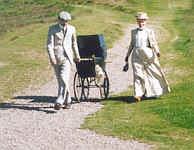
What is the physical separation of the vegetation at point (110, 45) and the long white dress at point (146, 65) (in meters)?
0.28

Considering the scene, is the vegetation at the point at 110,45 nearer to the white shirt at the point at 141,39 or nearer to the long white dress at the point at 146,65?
the long white dress at the point at 146,65

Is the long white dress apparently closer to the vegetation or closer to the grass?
the vegetation

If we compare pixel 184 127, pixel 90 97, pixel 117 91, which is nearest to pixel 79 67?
pixel 90 97

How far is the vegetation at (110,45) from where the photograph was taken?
980cm

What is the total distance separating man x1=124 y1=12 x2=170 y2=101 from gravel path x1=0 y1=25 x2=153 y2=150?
1099 millimetres

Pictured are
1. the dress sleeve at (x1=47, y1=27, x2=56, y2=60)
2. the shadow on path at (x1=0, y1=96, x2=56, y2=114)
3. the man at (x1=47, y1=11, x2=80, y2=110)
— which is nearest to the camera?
the dress sleeve at (x1=47, y1=27, x2=56, y2=60)

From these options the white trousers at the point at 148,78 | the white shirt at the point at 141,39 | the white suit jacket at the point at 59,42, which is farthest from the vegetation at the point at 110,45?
the white suit jacket at the point at 59,42

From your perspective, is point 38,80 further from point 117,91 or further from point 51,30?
point 51,30

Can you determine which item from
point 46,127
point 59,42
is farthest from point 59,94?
point 46,127

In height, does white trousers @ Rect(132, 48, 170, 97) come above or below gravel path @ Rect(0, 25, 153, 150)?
above

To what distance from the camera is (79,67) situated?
1297cm

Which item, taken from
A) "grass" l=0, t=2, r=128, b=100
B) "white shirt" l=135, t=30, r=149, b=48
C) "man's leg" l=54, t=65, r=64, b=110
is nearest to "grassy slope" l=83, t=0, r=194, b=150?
"man's leg" l=54, t=65, r=64, b=110

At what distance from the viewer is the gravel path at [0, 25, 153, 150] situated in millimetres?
8664

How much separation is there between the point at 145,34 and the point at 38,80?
6041mm
